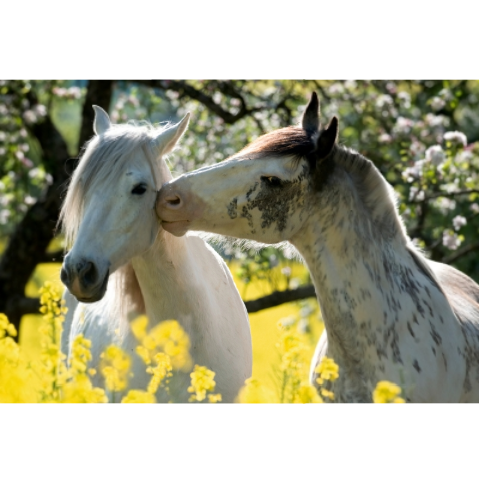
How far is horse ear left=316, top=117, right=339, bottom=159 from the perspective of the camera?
379cm

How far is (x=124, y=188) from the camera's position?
13.4 ft

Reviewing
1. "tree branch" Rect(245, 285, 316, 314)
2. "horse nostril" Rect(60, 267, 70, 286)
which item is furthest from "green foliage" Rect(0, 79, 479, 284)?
"horse nostril" Rect(60, 267, 70, 286)

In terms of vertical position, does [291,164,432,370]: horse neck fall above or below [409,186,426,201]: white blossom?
below

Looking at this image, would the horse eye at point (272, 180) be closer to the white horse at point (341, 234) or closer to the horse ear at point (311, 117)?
the white horse at point (341, 234)

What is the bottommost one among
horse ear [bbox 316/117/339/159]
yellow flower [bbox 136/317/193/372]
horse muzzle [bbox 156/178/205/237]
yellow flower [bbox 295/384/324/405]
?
yellow flower [bbox 295/384/324/405]

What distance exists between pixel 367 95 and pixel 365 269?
6756 mm

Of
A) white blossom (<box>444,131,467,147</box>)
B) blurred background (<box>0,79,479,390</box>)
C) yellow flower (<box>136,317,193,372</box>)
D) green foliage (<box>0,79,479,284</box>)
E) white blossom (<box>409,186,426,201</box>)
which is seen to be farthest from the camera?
blurred background (<box>0,79,479,390</box>)

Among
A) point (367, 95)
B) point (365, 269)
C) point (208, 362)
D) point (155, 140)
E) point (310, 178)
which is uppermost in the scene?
point (367, 95)

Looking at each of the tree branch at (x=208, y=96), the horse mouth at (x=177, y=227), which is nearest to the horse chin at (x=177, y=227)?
the horse mouth at (x=177, y=227)

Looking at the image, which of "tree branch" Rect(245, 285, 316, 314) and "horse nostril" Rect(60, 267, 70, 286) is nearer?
"horse nostril" Rect(60, 267, 70, 286)

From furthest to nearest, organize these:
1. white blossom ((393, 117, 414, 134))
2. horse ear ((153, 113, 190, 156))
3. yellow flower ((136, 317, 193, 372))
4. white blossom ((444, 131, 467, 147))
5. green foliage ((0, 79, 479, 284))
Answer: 1. white blossom ((393, 117, 414, 134))
2. green foliage ((0, 79, 479, 284))
3. white blossom ((444, 131, 467, 147))
4. horse ear ((153, 113, 190, 156))
5. yellow flower ((136, 317, 193, 372))

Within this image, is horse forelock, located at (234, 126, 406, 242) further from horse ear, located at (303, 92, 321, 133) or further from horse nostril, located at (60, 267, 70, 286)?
horse nostril, located at (60, 267, 70, 286)
